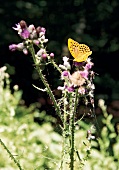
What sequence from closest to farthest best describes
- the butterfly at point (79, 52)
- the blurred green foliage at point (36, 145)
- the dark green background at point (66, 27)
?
the butterfly at point (79, 52) < the blurred green foliage at point (36, 145) < the dark green background at point (66, 27)

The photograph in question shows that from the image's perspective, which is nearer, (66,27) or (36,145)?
(36,145)

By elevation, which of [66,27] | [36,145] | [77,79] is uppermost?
[66,27]

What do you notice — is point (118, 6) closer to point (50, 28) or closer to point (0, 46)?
point (50, 28)

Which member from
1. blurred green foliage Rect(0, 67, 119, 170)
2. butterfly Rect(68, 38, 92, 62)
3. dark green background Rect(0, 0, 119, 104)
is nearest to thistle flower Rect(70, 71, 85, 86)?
butterfly Rect(68, 38, 92, 62)

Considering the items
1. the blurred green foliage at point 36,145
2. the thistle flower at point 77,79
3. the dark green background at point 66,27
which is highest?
the dark green background at point 66,27

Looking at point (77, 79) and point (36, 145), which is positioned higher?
point (36, 145)

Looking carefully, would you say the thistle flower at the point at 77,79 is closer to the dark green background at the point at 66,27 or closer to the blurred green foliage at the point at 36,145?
the blurred green foliage at the point at 36,145

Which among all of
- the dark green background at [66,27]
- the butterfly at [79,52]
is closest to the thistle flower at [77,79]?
the butterfly at [79,52]

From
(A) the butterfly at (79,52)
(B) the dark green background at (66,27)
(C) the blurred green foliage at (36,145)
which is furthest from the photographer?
(B) the dark green background at (66,27)

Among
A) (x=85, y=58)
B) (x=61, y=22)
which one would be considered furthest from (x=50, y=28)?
(x=85, y=58)

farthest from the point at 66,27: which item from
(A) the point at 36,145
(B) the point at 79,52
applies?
(B) the point at 79,52

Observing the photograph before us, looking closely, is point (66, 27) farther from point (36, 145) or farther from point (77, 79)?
point (77, 79)

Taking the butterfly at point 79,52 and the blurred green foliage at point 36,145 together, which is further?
the blurred green foliage at point 36,145
